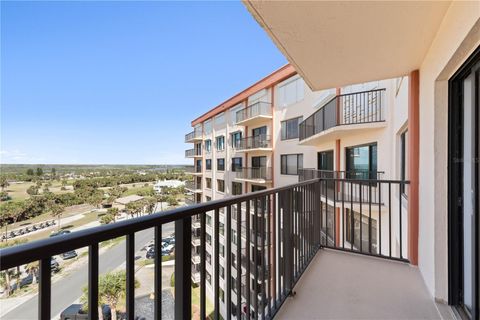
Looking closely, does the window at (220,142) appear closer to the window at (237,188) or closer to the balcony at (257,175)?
the window at (237,188)

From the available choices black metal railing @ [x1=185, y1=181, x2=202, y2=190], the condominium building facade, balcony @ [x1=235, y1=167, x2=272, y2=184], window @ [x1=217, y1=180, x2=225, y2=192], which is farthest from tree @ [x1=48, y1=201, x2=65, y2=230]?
black metal railing @ [x1=185, y1=181, x2=202, y2=190]

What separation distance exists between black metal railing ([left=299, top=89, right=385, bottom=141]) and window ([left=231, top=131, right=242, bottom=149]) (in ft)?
26.5

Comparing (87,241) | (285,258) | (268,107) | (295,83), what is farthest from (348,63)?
(268,107)

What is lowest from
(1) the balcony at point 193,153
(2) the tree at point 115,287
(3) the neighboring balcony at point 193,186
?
(3) the neighboring balcony at point 193,186

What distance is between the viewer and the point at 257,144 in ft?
46.0

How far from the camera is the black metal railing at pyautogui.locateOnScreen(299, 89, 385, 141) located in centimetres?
709

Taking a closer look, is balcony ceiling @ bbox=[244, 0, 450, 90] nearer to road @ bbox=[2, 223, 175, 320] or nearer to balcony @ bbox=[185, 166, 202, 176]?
road @ bbox=[2, 223, 175, 320]

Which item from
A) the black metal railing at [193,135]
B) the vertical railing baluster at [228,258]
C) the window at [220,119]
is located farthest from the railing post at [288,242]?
the black metal railing at [193,135]

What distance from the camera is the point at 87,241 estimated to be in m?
0.65

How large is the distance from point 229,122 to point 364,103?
1116 cm

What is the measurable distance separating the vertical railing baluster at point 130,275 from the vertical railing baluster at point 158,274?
3.7 inches

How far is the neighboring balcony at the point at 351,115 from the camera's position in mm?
6996

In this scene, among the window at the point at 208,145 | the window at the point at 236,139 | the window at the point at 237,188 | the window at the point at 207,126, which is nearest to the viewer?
the window at the point at 237,188

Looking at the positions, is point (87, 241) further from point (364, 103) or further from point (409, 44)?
point (364, 103)
